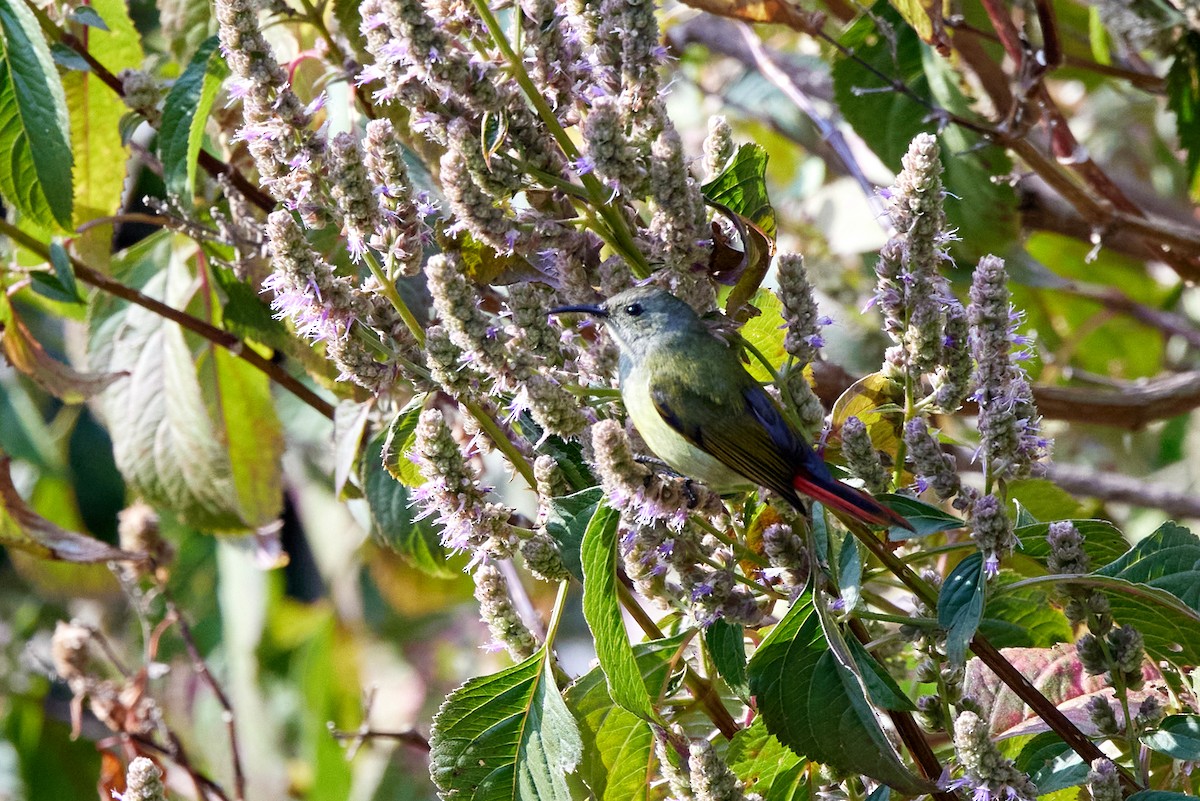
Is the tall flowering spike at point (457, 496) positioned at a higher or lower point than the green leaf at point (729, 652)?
higher

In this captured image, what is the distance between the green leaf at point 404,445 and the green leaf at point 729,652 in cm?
48

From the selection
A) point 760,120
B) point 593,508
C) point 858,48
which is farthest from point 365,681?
point 593,508

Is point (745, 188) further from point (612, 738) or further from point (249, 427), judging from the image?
point (249, 427)

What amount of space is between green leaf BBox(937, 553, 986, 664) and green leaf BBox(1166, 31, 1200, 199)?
1884 millimetres

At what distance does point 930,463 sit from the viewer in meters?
1.54

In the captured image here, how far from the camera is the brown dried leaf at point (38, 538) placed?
2.39 metres

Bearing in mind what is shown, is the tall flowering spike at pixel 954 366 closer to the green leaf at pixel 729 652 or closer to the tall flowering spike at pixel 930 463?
the tall flowering spike at pixel 930 463

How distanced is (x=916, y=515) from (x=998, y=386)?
19 centimetres

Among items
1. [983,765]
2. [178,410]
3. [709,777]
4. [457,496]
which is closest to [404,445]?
[457,496]

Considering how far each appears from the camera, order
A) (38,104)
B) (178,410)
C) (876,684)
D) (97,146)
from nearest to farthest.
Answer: (876,684) < (38,104) < (97,146) < (178,410)

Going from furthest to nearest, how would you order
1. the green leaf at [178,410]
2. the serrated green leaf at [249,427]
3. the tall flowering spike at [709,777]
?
the serrated green leaf at [249,427], the green leaf at [178,410], the tall flowering spike at [709,777]

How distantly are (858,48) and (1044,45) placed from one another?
41 centimetres

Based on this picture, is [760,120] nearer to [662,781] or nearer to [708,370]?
[708,370]

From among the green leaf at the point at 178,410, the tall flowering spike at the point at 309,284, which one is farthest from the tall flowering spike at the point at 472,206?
the green leaf at the point at 178,410
